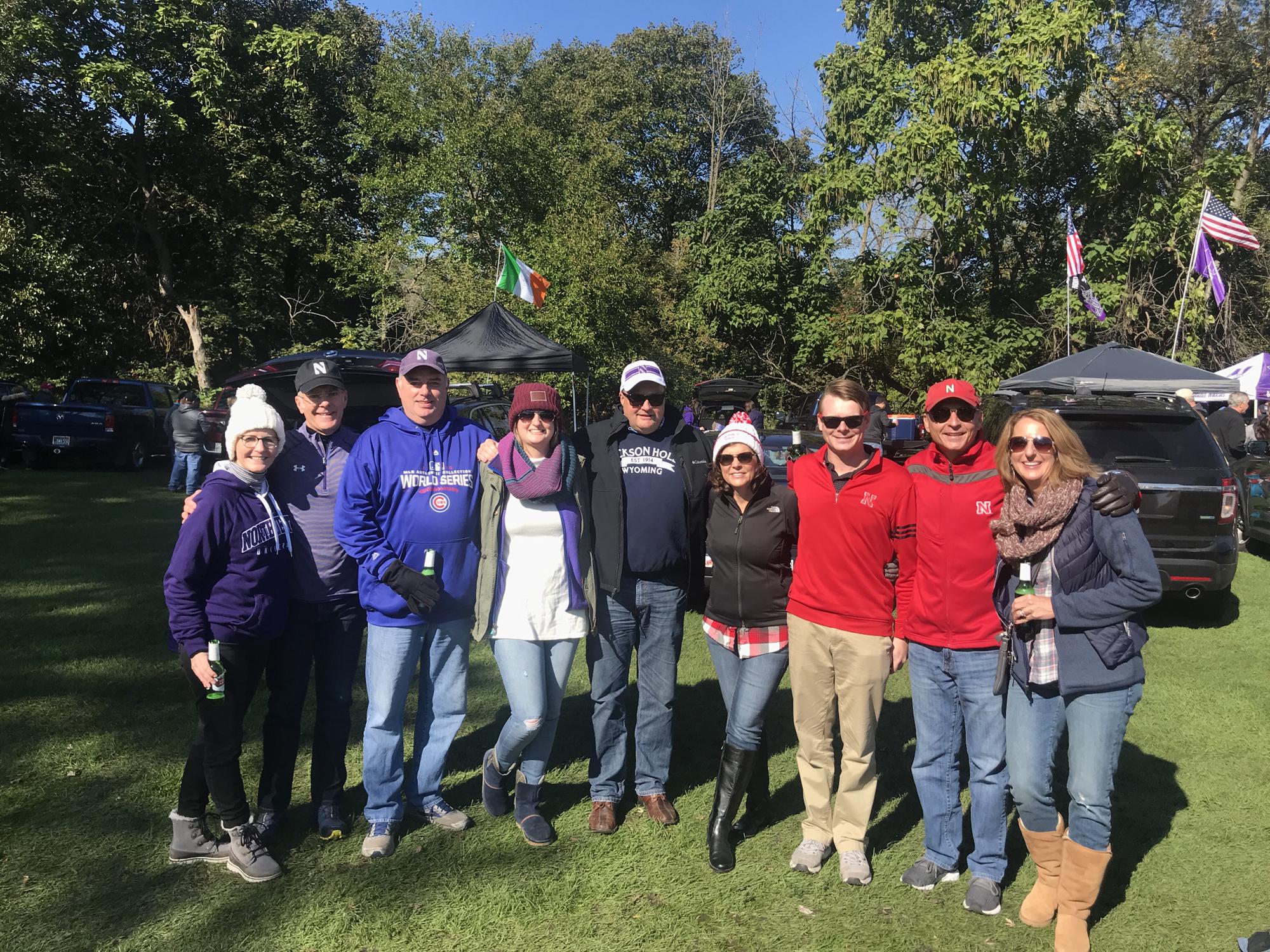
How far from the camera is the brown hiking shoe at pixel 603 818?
3.94 meters

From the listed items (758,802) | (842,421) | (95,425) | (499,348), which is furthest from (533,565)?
(95,425)

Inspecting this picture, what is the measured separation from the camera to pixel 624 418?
13.0 feet

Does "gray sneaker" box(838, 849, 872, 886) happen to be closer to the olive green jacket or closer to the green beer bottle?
the olive green jacket

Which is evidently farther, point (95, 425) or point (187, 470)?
point (95, 425)

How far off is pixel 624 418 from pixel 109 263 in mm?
25883

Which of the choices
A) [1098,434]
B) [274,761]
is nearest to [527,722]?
[274,761]

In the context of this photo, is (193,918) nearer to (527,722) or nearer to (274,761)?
(274,761)

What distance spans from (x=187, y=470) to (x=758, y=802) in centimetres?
1257

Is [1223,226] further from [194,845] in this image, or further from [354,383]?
[194,845]

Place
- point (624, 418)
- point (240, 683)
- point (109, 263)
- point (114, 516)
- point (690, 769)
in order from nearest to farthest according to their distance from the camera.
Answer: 1. point (240, 683)
2. point (624, 418)
3. point (690, 769)
4. point (114, 516)
5. point (109, 263)

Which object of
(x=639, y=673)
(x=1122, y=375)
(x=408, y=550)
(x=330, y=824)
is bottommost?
(x=330, y=824)

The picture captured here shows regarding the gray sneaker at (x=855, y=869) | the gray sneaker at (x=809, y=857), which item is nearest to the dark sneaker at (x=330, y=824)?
the gray sneaker at (x=809, y=857)

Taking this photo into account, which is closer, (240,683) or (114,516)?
(240,683)

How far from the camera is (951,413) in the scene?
10.8 ft
